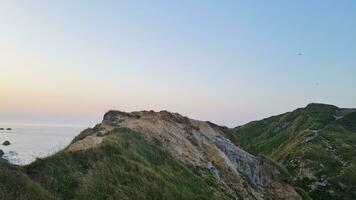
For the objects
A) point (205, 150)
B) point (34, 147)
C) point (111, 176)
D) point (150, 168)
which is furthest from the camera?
point (34, 147)

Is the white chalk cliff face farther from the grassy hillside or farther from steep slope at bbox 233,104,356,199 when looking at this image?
steep slope at bbox 233,104,356,199

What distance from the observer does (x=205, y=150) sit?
1731 inches

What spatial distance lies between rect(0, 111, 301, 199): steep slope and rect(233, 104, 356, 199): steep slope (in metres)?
18.2

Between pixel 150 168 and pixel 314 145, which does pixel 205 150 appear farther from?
pixel 314 145

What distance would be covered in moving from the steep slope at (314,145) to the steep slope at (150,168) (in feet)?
59.7

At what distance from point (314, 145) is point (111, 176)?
226 feet

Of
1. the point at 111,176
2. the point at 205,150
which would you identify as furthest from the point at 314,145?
the point at 111,176

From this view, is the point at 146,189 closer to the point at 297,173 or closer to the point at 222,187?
the point at 222,187

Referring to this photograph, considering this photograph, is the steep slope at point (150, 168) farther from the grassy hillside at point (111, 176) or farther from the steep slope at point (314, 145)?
the steep slope at point (314, 145)

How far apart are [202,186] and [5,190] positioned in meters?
15.6

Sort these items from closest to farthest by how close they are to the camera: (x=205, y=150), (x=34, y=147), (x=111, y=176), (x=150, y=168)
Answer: (x=111, y=176) → (x=150, y=168) → (x=205, y=150) → (x=34, y=147)

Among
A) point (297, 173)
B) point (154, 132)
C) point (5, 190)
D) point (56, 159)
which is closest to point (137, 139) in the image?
point (154, 132)

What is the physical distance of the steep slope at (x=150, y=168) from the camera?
22812 millimetres

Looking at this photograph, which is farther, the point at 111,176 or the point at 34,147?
the point at 34,147
